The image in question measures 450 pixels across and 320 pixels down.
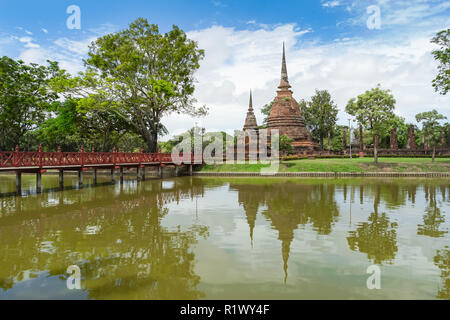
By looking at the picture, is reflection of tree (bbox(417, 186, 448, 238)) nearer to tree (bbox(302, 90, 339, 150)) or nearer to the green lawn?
the green lawn

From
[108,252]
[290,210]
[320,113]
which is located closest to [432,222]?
[290,210]

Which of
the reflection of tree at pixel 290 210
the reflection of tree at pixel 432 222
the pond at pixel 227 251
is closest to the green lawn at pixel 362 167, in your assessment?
the reflection of tree at pixel 290 210

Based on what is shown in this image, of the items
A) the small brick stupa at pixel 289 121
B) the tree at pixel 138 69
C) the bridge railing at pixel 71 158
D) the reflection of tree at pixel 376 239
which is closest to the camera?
the reflection of tree at pixel 376 239

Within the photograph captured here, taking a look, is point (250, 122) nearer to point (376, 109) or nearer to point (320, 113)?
point (320, 113)

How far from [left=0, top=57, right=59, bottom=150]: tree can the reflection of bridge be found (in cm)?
1172

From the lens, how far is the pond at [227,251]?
5730 mm

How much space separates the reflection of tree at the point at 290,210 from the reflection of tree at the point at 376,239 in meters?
1.05

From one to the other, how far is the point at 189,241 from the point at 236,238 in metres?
1.49

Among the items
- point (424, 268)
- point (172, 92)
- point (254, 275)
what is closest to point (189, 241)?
point (254, 275)

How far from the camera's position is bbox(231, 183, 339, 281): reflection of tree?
9.94m

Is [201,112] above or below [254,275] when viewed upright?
above

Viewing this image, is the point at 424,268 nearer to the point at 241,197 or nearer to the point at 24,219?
the point at 241,197

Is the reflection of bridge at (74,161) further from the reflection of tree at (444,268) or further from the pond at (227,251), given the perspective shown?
the reflection of tree at (444,268)
